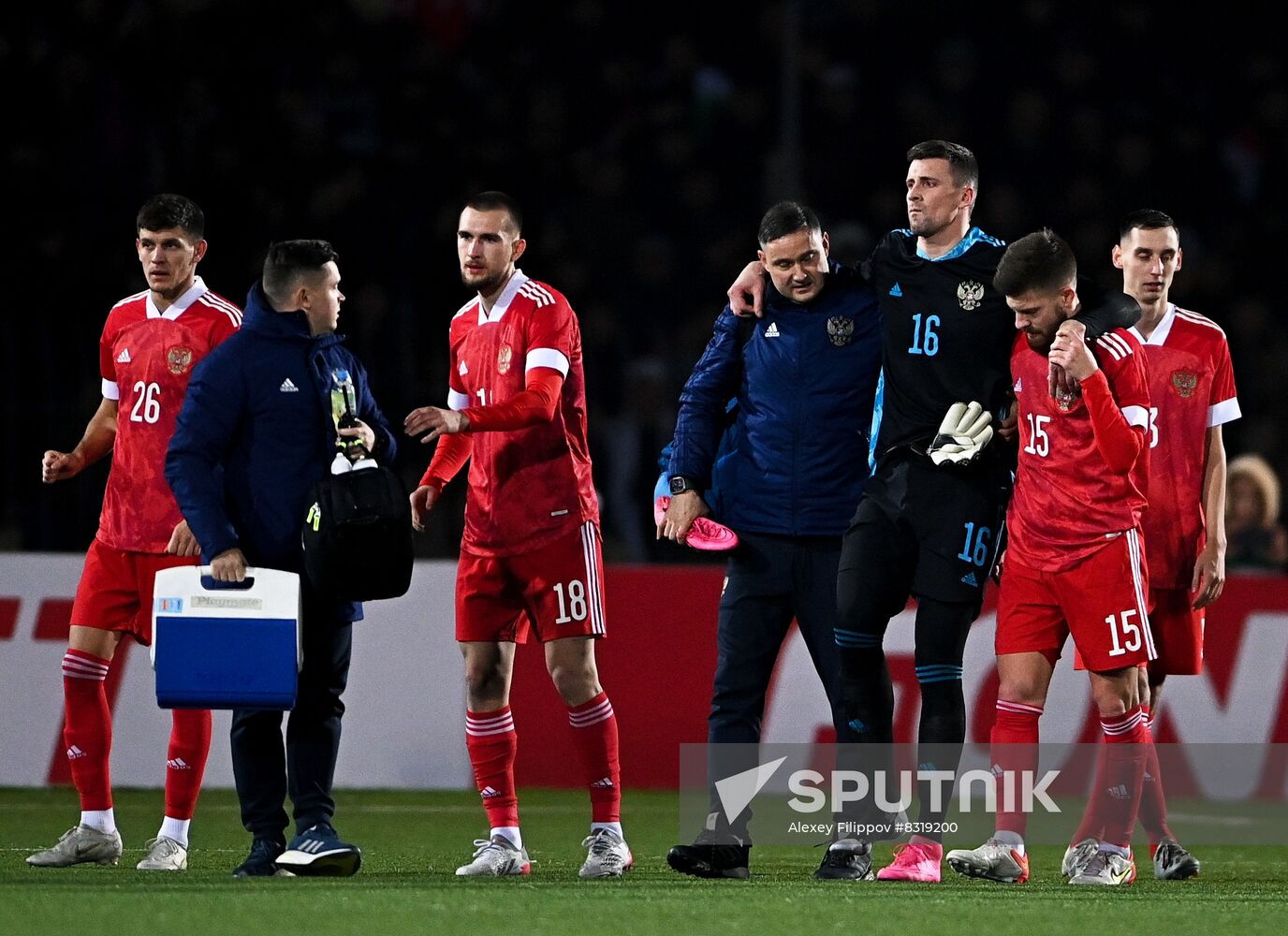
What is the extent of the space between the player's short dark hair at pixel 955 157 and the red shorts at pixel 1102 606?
129 cm

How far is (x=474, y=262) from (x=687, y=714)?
4.28 meters

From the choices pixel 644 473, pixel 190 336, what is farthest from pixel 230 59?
pixel 190 336

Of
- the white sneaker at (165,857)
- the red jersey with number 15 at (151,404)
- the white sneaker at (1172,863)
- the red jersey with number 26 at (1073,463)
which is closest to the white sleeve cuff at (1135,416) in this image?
the red jersey with number 26 at (1073,463)

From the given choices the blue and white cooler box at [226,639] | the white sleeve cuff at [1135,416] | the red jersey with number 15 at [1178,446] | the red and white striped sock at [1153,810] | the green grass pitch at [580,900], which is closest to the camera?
the green grass pitch at [580,900]

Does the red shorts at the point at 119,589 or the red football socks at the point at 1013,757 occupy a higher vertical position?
the red shorts at the point at 119,589

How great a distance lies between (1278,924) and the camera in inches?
220

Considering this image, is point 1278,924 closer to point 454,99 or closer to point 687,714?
point 687,714

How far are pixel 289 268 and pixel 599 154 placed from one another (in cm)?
850

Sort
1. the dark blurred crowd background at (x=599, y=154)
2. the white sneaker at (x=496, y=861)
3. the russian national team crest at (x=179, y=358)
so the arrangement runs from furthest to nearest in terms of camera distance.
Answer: the dark blurred crowd background at (x=599, y=154), the russian national team crest at (x=179, y=358), the white sneaker at (x=496, y=861)

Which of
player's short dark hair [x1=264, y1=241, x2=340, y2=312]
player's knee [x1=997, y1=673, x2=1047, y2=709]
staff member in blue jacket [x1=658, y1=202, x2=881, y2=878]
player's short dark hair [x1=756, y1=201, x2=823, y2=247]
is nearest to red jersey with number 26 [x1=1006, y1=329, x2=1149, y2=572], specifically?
player's knee [x1=997, y1=673, x2=1047, y2=709]

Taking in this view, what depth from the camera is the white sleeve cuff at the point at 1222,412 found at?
7.52 metres

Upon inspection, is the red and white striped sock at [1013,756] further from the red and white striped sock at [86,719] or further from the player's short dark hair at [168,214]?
the player's short dark hair at [168,214]

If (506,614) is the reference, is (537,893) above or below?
below

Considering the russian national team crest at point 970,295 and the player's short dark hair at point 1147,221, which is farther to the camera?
the player's short dark hair at point 1147,221
